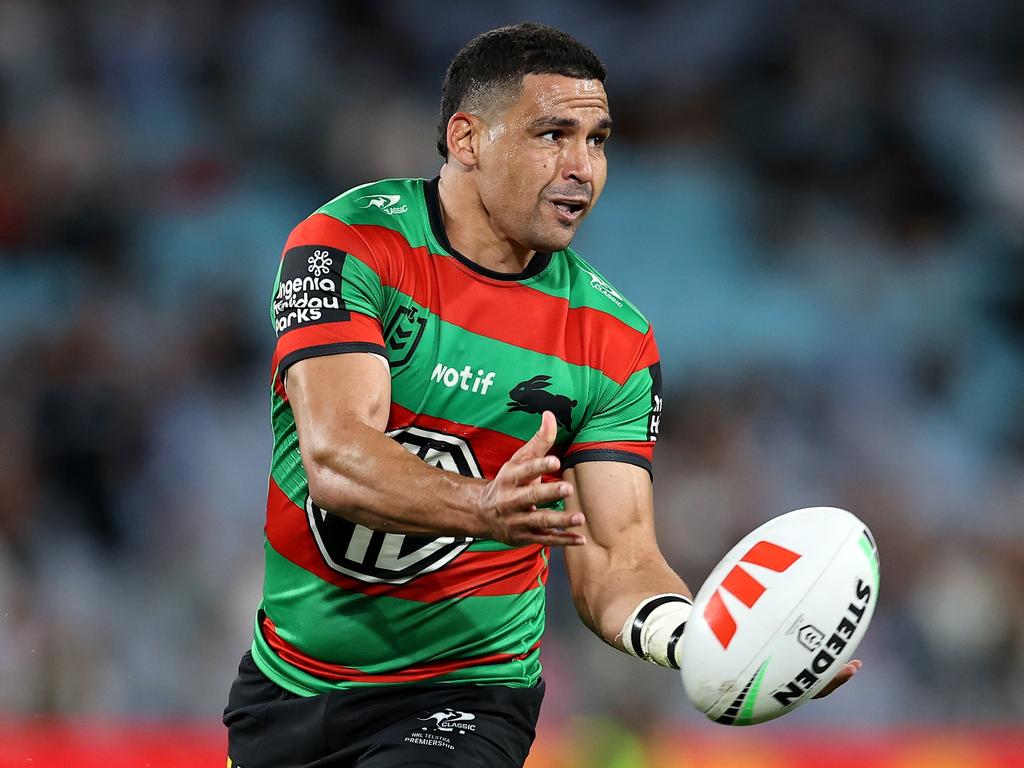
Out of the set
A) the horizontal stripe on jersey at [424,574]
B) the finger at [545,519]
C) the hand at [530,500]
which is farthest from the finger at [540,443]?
the horizontal stripe on jersey at [424,574]

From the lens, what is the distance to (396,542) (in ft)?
12.5

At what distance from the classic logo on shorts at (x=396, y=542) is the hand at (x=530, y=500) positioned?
0.80 metres

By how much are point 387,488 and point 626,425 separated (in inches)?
42.3

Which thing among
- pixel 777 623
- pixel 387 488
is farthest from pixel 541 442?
pixel 777 623

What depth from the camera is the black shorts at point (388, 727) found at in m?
3.70

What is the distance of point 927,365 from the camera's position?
34.0 feet

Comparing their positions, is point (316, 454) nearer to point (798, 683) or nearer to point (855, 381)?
point (798, 683)

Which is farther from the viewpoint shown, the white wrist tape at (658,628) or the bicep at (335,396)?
the white wrist tape at (658,628)

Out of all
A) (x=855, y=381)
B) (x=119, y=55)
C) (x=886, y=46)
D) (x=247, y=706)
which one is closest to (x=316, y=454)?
(x=247, y=706)

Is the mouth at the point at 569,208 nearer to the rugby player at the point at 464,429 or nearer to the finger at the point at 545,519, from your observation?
the rugby player at the point at 464,429

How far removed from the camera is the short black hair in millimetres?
3957

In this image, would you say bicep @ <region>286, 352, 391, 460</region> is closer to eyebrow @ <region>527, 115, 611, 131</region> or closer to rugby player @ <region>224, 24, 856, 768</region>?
rugby player @ <region>224, 24, 856, 768</region>

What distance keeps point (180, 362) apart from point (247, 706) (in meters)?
5.67

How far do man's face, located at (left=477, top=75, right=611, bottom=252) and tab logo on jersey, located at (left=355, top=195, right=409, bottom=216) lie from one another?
28cm
